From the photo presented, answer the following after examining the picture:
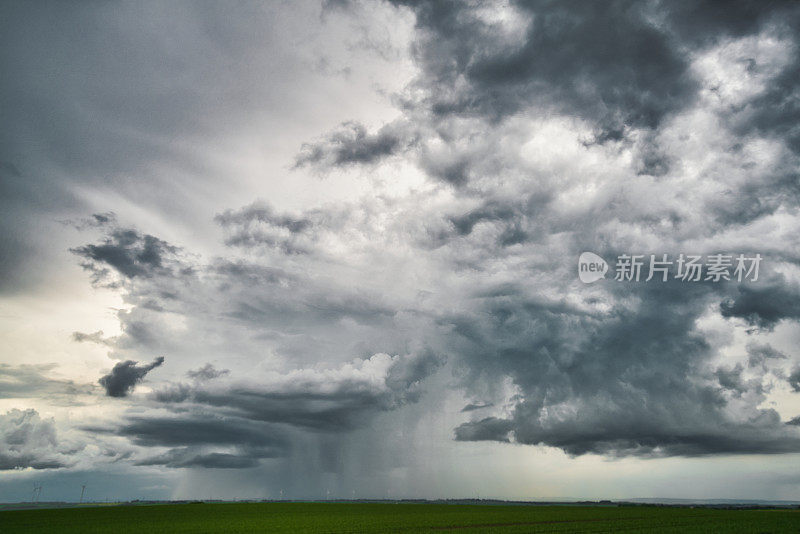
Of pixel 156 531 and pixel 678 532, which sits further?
pixel 156 531

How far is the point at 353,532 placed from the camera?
81.4 m

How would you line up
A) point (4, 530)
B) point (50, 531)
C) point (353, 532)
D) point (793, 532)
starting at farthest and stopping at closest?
point (4, 530)
point (50, 531)
point (353, 532)
point (793, 532)

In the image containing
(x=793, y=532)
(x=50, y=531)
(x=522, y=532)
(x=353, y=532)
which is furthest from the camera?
(x=50, y=531)

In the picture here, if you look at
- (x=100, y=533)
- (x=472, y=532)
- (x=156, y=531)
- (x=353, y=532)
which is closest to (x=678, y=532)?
(x=472, y=532)

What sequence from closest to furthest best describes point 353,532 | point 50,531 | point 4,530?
point 353,532 < point 50,531 < point 4,530

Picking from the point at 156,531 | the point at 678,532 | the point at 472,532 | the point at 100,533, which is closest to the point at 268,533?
the point at 156,531

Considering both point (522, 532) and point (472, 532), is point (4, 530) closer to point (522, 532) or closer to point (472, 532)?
point (472, 532)

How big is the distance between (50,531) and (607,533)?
91315 mm

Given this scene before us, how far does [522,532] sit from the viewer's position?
75.9m

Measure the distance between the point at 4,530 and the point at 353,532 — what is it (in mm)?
67044

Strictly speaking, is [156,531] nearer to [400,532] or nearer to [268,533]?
[268,533]

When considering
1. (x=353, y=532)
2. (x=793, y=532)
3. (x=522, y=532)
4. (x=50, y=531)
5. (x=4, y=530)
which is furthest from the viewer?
(x=4, y=530)

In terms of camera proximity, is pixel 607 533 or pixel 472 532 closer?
pixel 607 533

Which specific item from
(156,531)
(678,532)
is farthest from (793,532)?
(156,531)
